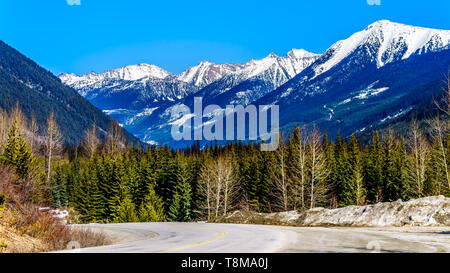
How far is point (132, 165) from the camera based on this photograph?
8112cm

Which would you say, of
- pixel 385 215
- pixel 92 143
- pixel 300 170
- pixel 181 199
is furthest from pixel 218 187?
pixel 92 143

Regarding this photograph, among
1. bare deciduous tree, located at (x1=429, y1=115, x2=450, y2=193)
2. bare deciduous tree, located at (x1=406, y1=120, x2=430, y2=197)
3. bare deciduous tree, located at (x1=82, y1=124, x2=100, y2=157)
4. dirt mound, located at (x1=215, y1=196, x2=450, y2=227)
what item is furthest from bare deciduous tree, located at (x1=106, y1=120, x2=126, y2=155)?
dirt mound, located at (x1=215, y1=196, x2=450, y2=227)

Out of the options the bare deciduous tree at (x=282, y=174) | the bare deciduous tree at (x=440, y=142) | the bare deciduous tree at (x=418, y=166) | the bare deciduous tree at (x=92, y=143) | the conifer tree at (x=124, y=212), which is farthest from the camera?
the bare deciduous tree at (x=92, y=143)

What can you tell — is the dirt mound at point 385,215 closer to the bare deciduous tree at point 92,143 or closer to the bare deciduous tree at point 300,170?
Answer: the bare deciduous tree at point 300,170

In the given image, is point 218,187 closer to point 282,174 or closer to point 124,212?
point 282,174

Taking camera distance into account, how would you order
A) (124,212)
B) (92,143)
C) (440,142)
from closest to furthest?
(440,142)
(124,212)
(92,143)

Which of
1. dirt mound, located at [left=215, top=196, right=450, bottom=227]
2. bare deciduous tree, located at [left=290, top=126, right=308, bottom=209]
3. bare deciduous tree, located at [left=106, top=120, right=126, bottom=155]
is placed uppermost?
bare deciduous tree, located at [left=106, top=120, right=126, bottom=155]

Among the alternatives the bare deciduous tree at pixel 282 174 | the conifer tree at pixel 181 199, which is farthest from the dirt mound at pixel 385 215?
the conifer tree at pixel 181 199

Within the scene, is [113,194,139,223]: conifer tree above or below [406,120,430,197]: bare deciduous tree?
below

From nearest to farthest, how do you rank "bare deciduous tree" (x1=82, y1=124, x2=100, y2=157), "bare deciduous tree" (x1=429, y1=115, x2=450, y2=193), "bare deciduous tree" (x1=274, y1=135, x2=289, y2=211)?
"bare deciduous tree" (x1=429, y1=115, x2=450, y2=193), "bare deciduous tree" (x1=274, y1=135, x2=289, y2=211), "bare deciduous tree" (x1=82, y1=124, x2=100, y2=157)

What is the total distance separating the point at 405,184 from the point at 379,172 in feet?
22.3

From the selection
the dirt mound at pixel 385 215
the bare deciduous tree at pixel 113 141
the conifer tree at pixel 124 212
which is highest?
the bare deciduous tree at pixel 113 141

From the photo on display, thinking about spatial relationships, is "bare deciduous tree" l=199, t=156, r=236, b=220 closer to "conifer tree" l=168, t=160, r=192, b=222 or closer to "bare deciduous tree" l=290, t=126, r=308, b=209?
"conifer tree" l=168, t=160, r=192, b=222
